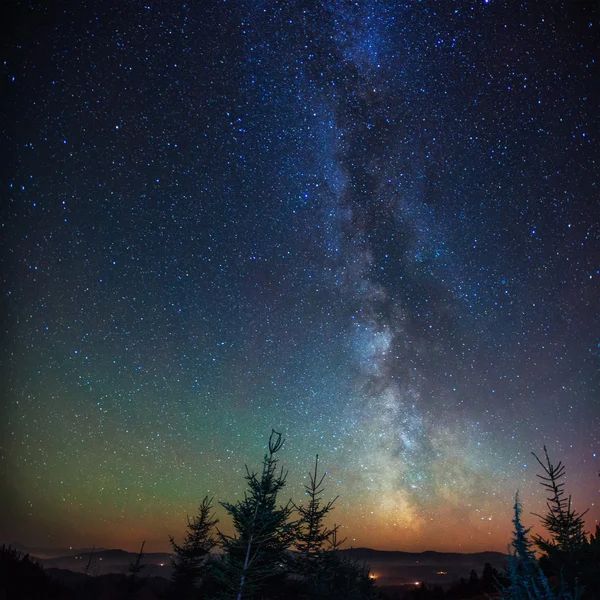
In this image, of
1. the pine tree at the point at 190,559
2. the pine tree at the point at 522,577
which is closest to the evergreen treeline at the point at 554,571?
the pine tree at the point at 522,577

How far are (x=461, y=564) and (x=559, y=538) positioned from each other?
216 meters

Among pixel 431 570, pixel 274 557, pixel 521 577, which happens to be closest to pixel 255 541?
pixel 274 557

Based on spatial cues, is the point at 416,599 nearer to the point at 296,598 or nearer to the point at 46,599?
the point at 296,598

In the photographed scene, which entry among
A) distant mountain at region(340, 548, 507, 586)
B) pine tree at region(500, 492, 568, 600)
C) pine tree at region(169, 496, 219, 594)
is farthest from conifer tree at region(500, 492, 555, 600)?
distant mountain at region(340, 548, 507, 586)

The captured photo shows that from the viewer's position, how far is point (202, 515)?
2511 cm

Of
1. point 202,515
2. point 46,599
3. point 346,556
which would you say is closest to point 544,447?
point 346,556

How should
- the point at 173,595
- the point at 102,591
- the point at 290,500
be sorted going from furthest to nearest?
the point at 102,591 < the point at 173,595 < the point at 290,500

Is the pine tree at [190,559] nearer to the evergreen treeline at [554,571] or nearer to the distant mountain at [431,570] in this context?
the evergreen treeline at [554,571]

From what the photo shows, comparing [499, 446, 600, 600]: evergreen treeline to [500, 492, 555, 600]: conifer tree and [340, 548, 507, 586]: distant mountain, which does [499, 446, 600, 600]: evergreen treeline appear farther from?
[340, 548, 507, 586]: distant mountain

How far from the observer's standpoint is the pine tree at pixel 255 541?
8.77 meters

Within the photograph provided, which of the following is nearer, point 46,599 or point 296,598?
point 296,598

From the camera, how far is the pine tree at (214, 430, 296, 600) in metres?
8.77

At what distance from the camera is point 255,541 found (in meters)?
9.09

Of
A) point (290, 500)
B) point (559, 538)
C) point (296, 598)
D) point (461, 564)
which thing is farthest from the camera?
point (461, 564)
